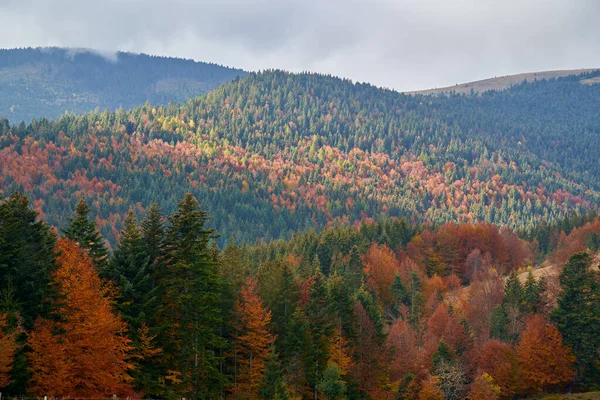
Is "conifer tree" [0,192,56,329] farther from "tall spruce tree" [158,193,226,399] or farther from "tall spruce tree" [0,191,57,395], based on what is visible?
"tall spruce tree" [158,193,226,399]

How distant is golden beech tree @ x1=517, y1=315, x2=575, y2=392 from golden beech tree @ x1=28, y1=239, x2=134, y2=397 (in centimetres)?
4699

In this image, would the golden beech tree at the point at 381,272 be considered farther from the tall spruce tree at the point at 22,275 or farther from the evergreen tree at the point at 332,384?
the tall spruce tree at the point at 22,275

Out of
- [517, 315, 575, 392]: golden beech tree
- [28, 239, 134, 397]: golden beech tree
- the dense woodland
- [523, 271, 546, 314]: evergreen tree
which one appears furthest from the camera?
[523, 271, 546, 314]: evergreen tree

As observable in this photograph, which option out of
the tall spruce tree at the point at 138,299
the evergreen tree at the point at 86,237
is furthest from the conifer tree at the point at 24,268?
the tall spruce tree at the point at 138,299

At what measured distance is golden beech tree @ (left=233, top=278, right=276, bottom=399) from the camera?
51.8 m

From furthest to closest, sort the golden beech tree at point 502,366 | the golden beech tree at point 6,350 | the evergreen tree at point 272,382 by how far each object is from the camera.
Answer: the golden beech tree at point 502,366, the evergreen tree at point 272,382, the golden beech tree at point 6,350

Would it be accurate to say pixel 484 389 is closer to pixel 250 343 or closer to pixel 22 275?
pixel 250 343

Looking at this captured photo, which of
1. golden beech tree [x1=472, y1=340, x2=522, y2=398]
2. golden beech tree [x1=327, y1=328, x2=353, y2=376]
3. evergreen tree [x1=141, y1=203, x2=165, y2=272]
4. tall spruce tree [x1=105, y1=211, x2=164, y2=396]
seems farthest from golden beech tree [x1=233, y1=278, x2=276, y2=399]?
golden beech tree [x1=472, y1=340, x2=522, y2=398]

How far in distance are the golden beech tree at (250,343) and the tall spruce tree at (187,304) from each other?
7.15 m

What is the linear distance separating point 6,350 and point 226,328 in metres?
22.6

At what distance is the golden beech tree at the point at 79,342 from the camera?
35125mm

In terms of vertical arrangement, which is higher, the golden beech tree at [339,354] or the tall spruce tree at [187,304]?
the tall spruce tree at [187,304]

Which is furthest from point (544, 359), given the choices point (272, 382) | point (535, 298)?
point (272, 382)

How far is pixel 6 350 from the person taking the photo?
31547 millimetres
